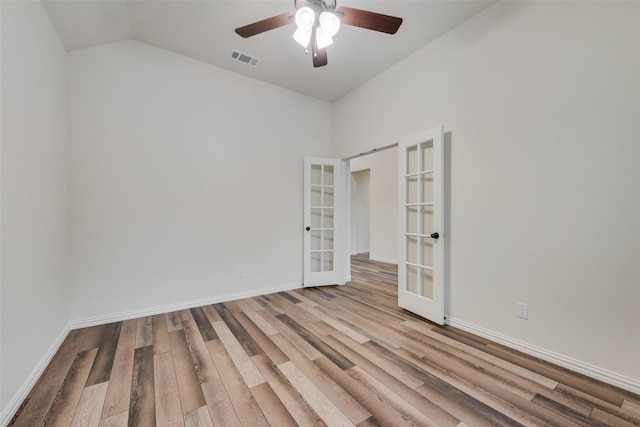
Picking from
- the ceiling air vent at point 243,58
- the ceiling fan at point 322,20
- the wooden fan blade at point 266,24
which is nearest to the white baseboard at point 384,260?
the ceiling air vent at point 243,58

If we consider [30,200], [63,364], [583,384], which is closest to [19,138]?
[30,200]

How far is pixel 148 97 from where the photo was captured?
10.1ft

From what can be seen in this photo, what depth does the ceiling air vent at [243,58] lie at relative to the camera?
3232 mm

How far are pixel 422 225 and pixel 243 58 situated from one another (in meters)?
3.07

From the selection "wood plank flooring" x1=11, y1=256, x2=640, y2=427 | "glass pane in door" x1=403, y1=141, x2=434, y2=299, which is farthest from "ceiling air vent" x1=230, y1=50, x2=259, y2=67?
"wood plank flooring" x1=11, y1=256, x2=640, y2=427

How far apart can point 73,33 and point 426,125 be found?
3.73 meters

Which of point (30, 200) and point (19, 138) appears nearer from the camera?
point (19, 138)

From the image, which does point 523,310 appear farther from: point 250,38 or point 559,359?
point 250,38

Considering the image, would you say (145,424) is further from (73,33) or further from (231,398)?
(73,33)

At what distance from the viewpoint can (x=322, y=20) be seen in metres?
1.89

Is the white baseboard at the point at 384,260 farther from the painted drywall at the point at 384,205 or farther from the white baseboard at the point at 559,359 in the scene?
the white baseboard at the point at 559,359

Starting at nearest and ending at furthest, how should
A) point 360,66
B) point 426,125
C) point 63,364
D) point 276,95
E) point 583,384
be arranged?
point 583,384, point 63,364, point 426,125, point 360,66, point 276,95

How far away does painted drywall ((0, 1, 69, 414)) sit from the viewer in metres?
1.58

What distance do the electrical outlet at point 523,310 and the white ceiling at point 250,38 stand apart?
2776 mm
